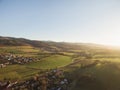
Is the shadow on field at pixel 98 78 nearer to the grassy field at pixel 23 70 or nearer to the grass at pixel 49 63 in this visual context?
the grassy field at pixel 23 70

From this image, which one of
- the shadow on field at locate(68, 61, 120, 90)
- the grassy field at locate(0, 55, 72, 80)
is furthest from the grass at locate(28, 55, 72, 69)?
the shadow on field at locate(68, 61, 120, 90)

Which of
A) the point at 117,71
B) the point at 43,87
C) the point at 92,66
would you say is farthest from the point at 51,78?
the point at 117,71

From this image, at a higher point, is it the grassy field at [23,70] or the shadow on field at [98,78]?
the shadow on field at [98,78]

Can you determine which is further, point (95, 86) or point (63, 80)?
point (63, 80)

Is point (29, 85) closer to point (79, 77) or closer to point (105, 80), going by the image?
point (79, 77)

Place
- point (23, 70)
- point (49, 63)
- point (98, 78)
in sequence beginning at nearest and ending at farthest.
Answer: point (98, 78), point (23, 70), point (49, 63)

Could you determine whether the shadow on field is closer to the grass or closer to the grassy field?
the grassy field

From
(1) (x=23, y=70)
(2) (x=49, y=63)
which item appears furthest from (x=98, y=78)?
(2) (x=49, y=63)

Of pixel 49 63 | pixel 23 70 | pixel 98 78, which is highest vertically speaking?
pixel 98 78

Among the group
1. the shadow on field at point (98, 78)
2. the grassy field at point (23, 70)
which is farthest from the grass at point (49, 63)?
the shadow on field at point (98, 78)

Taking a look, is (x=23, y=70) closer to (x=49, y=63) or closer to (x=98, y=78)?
(x=49, y=63)

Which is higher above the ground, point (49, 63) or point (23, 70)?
point (49, 63)
